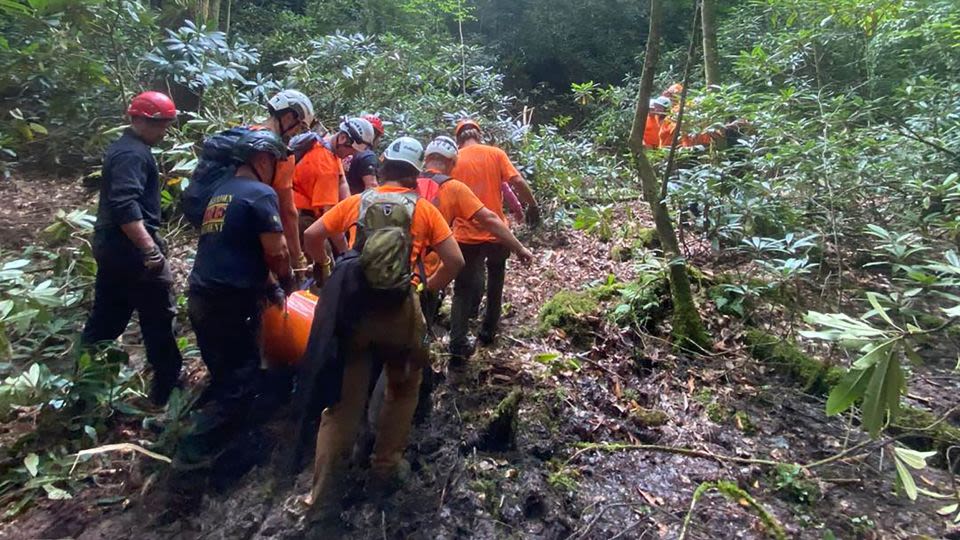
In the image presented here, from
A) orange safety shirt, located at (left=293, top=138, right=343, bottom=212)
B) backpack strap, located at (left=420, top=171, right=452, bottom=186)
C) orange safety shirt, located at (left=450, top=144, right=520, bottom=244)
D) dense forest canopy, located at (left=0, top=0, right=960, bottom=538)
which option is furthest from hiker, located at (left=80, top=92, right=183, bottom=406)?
orange safety shirt, located at (left=450, top=144, right=520, bottom=244)

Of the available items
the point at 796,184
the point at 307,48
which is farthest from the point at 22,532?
the point at 307,48

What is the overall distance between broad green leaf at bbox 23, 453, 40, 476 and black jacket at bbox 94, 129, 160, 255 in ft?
4.53

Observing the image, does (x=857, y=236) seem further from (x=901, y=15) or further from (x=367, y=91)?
(x=367, y=91)

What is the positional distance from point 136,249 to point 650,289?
4213mm

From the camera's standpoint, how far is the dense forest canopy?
3.77m

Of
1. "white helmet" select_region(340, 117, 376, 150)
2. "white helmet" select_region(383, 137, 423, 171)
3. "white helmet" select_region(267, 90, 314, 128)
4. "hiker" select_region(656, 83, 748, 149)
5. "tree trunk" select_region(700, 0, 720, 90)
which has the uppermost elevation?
"tree trunk" select_region(700, 0, 720, 90)

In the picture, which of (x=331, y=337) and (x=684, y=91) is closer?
(x=331, y=337)

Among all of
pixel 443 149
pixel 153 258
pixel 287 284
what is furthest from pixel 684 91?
pixel 153 258

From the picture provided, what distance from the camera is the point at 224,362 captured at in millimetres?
3951

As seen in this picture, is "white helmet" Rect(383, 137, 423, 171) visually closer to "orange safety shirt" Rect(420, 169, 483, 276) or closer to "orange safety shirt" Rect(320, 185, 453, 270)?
"orange safety shirt" Rect(320, 185, 453, 270)

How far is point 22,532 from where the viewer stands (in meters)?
3.50

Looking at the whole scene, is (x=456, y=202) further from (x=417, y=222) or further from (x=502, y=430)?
(x=502, y=430)

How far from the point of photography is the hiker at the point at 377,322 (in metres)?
3.28

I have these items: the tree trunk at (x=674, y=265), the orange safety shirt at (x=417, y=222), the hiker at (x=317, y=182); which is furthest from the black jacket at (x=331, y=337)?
the tree trunk at (x=674, y=265)
